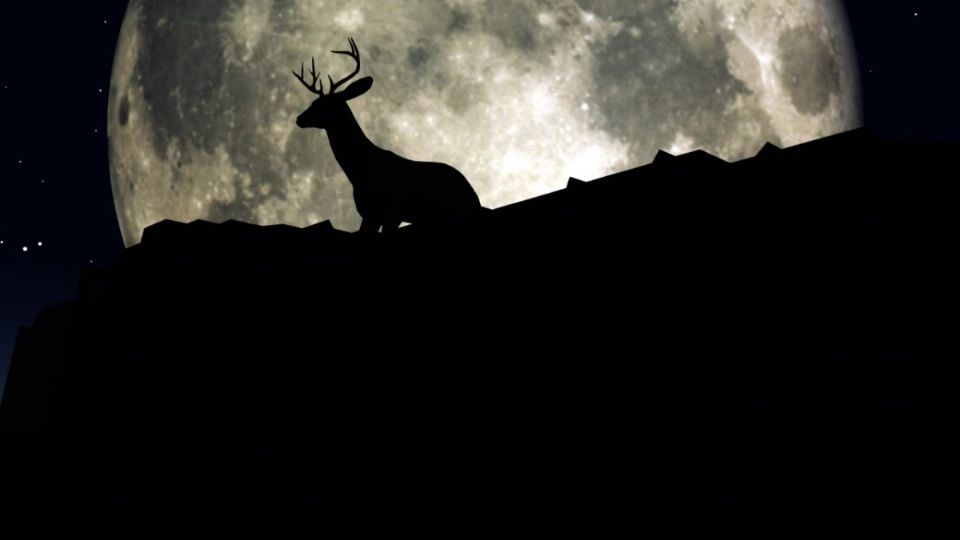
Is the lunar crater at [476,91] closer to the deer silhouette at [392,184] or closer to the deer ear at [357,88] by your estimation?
the deer ear at [357,88]

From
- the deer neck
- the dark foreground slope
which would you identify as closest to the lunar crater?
the deer neck

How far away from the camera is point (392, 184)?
7652 millimetres

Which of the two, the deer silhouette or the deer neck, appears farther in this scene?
the deer neck

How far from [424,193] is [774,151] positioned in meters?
3.00

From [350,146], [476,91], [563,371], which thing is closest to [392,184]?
[350,146]

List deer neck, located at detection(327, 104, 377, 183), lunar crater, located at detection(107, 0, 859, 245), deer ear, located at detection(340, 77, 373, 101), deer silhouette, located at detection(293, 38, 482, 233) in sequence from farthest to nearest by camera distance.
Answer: lunar crater, located at detection(107, 0, 859, 245) < deer ear, located at detection(340, 77, 373, 101) < deer neck, located at detection(327, 104, 377, 183) < deer silhouette, located at detection(293, 38, 482, 233)

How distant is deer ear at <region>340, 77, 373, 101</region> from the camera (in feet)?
26.3

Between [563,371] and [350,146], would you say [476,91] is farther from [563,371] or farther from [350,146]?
[563,371]

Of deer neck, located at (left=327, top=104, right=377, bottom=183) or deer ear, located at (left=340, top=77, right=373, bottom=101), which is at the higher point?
deer ear, located at (left=340, top=77, right=373, bottom=101)

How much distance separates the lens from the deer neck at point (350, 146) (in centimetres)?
785

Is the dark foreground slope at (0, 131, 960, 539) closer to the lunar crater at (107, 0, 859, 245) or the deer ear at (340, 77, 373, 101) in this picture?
the deer ear at (340, 77, 373, 101)

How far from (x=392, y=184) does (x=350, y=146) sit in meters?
0.56

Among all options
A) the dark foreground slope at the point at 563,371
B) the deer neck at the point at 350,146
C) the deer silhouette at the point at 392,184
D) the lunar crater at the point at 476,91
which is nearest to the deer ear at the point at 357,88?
the deer silhouette at the point at 392,184

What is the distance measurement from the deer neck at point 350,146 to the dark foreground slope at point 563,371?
3.94 ft
